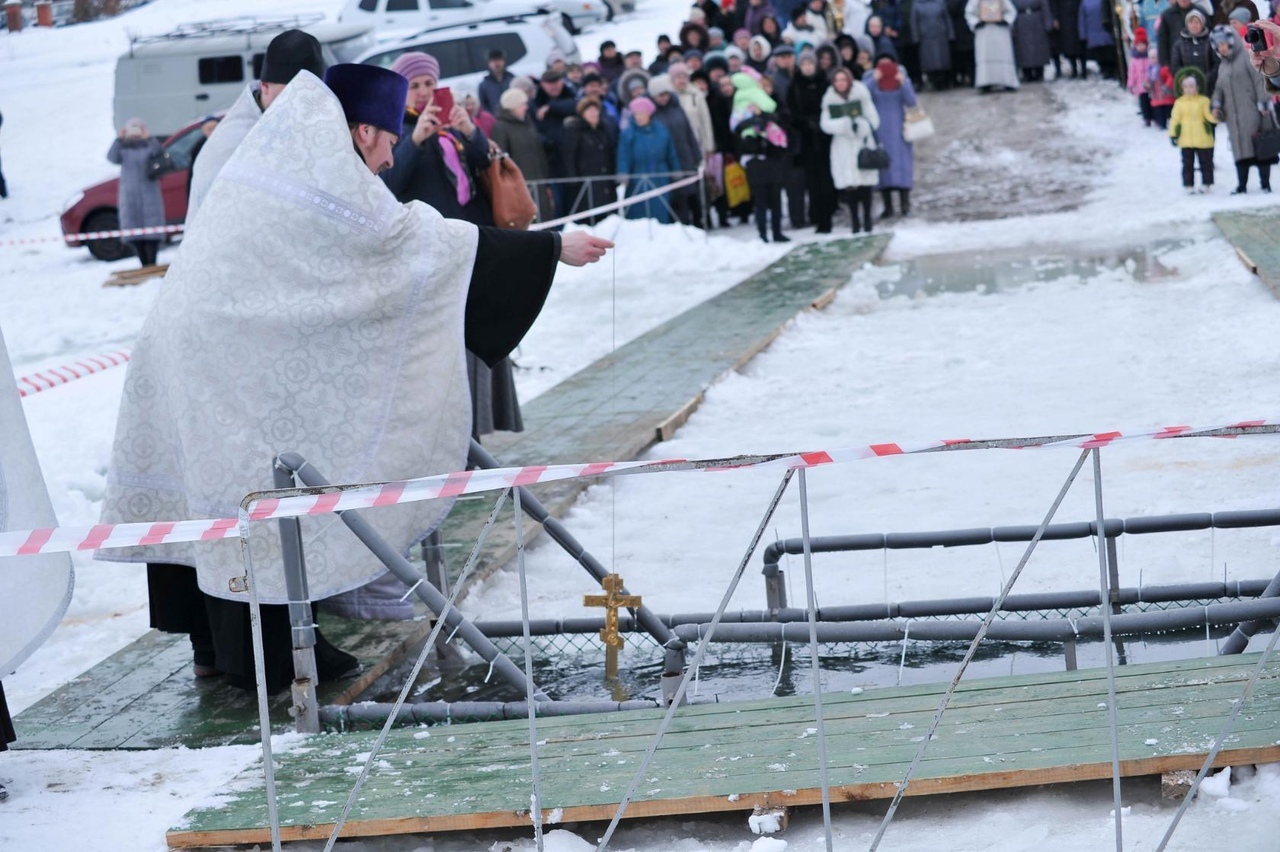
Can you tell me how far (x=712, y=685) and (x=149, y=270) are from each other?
14.0 m

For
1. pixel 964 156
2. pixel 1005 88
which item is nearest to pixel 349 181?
pixel 964 156

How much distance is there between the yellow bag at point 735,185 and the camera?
61.5ft

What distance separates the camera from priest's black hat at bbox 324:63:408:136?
5145mm

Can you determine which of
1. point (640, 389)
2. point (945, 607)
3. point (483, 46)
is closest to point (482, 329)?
point (945, 607)

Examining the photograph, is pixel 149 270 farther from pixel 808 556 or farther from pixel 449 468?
pixel 808 556

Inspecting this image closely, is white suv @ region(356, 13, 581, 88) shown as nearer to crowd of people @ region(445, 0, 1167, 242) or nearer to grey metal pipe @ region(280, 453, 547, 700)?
crowd of people @ region(445, 0, 1167, 242)

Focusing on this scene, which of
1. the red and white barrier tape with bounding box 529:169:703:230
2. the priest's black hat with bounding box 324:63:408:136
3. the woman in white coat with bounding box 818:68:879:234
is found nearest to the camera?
the priest's black hat with bounding box 324:63:408:136

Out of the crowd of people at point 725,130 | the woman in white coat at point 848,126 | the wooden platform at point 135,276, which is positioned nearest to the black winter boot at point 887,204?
the crowd of people at point 725,130

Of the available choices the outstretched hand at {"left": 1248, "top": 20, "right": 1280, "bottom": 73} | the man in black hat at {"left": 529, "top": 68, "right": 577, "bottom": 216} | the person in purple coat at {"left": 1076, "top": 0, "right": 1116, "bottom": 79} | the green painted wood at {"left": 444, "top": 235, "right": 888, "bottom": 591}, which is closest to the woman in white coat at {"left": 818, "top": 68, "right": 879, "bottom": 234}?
the green painted wood at {"left": 444, "top": 235, "right": 888, "bottom": 591}

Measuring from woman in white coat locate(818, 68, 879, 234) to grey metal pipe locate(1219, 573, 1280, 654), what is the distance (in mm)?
12827

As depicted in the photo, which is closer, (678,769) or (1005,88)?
(678,769)

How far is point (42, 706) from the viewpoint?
17.7 ft

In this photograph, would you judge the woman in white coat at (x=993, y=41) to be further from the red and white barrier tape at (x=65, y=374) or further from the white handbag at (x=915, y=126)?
the red and white barrier tape at (x=65, y=374)

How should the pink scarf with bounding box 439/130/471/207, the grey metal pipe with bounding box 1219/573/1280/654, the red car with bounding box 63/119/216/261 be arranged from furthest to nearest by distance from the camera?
the red car with bounding box 63/119/216/261 < the pink scarf with bounding box 439/130/471/207 < the grey metal pipe with bounding box 1219/573/1280/654
